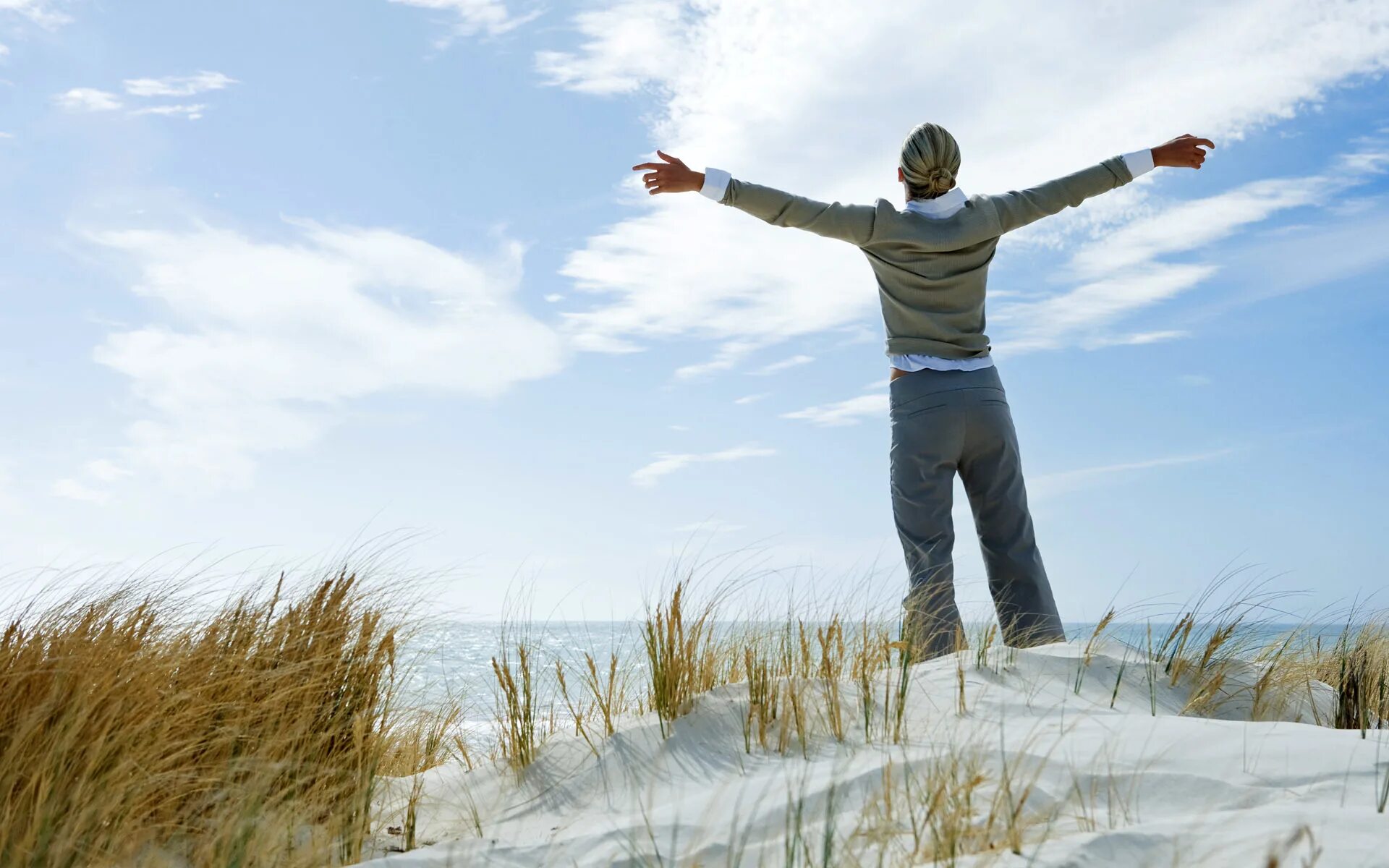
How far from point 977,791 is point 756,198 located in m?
2.63

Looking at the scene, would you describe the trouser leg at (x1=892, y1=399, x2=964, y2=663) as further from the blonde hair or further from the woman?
the blonde hair

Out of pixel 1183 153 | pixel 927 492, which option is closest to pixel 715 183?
pixel 927 492

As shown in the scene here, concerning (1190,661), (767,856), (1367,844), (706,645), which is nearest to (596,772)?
(706,645)

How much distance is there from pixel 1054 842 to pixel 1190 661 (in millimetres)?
2163

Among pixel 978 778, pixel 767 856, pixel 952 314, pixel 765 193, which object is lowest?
pixel 767 856

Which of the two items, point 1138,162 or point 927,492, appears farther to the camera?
point 1138,162

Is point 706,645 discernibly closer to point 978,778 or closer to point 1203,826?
point 978,778

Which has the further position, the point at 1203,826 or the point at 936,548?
the point at 936,548

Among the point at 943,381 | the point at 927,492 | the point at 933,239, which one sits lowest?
the point at 927,492

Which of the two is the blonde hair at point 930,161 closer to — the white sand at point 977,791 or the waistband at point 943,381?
the waistband at point 943,381

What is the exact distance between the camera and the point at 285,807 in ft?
9.37

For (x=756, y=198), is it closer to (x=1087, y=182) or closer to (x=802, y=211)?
(x=802, y=211)

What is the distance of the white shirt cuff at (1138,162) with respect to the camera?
4699 millimetres

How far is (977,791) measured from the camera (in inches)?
99.7
